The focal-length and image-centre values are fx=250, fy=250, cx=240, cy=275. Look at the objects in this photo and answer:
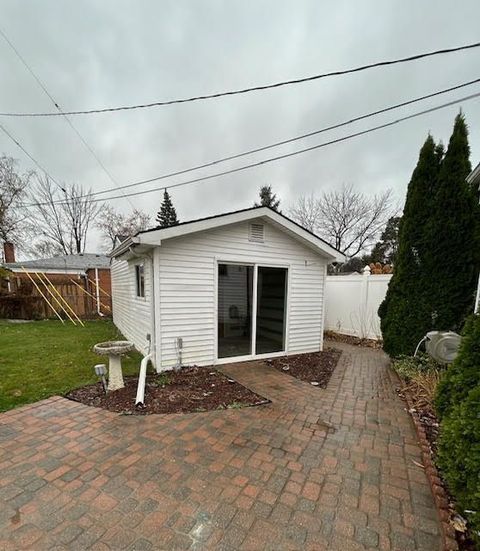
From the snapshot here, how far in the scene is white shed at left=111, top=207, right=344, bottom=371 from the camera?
15.5 feet

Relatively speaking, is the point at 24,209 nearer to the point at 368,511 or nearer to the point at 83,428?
→ the point at 83,428

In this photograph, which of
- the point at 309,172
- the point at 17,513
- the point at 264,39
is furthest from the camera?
the point at 309,172

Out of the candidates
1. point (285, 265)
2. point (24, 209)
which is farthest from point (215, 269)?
point (24, 209)

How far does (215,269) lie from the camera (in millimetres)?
5172

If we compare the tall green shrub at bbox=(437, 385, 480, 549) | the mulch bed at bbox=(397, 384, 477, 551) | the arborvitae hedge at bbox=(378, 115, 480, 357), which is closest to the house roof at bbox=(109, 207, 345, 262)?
the arborvitae hedge at bbox=(378, 115, 480, 357)

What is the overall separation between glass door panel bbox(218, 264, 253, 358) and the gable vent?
674 mm

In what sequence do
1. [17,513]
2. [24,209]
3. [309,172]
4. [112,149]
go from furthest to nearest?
[24,209] < [309,172] < [112,149] < [17,513]

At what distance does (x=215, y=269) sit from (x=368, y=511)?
4074 millimetres

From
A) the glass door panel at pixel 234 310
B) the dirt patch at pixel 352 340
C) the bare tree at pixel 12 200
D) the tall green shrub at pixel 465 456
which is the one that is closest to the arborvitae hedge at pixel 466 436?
the tall green shrub at pixel 465 456

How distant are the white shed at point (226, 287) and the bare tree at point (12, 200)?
16.0 metres

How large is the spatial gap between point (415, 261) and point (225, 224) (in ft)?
13.5

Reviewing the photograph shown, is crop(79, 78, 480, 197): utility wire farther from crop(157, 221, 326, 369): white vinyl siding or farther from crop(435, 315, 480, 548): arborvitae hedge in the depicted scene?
crop(435, 315, 480, 548): arborvitae hedge

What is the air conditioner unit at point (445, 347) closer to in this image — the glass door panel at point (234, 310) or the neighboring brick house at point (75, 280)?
the glass door panel at point (234, 310)

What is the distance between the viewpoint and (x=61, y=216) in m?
22.2
